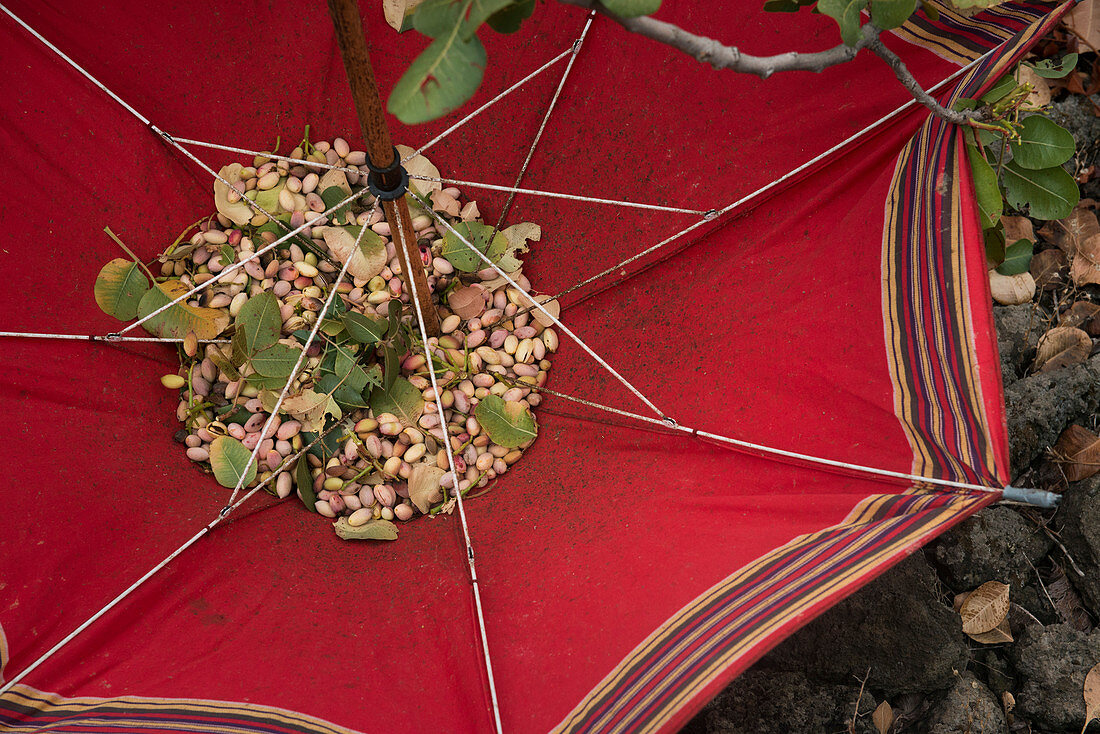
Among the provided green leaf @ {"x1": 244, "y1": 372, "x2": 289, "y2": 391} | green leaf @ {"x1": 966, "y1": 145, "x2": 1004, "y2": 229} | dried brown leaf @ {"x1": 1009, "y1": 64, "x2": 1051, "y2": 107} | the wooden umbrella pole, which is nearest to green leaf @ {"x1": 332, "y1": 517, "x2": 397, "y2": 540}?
green leaf @ {"x1": 244, "y1": 372, "x2": 289, "y2": 391}

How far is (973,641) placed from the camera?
1.48 m

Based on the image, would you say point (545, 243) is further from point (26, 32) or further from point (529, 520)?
point (26, 32)

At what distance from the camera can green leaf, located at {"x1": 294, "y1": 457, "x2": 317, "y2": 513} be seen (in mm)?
1253

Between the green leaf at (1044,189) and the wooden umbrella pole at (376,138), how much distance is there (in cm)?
111

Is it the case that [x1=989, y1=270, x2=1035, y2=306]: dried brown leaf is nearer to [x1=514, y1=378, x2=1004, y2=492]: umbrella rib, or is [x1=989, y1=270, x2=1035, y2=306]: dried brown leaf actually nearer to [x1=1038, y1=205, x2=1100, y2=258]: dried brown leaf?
[x1=1038, y1=205, x2=1100, y2=258]: dried brown leaf

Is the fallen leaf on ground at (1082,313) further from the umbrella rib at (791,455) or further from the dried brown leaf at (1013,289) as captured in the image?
the umbrella rib at (791,455)

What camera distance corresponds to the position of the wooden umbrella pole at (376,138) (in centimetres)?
88

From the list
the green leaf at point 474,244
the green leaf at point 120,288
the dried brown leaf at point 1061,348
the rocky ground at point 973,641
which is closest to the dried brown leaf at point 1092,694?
the rocky ground at point 973,641

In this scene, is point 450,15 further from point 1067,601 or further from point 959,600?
point 1067,601

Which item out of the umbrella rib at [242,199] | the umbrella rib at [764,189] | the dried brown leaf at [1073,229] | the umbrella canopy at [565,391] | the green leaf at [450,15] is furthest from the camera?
the dried brown leaf at [1073,229]

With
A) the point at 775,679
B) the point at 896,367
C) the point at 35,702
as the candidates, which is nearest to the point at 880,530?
the point at 896,367

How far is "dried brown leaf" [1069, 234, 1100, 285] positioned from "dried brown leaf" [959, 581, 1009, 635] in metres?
0.77

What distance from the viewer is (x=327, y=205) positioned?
1438 millimetres

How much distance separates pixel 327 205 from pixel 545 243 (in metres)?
0.43
